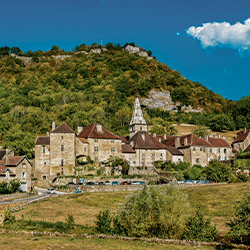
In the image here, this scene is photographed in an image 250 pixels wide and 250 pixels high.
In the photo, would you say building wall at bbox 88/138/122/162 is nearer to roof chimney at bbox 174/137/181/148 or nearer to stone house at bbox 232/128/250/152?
roof chimney at bbox 174/137/181/148

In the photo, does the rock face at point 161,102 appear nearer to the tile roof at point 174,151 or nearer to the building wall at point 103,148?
the tile roof at point 174,151

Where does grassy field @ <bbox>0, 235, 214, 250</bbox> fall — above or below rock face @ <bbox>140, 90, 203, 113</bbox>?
below

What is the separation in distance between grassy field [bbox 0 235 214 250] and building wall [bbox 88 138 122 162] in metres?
37.2

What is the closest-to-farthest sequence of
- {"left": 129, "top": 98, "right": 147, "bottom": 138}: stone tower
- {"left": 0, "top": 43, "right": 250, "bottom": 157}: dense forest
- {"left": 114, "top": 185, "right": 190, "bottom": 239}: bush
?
{"left": 114, "top": 185, "right": 190, "bottom": 239}: bush, {"left": 129, "top": 98, "right": 147, "bottom": 138}: stone tower, {"left": 0, "top": 43, "right": 250, "bottom": 157}: dense forest

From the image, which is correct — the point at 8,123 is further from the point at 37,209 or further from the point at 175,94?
the point at 175,94

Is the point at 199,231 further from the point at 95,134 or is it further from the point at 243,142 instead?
the point at 243,142

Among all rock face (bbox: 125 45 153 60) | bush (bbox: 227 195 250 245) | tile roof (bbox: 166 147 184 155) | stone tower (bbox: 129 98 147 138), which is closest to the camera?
→ bush (bbox: 227 195 250 245)

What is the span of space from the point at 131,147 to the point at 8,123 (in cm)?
4344

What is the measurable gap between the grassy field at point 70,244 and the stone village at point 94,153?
28276 mm

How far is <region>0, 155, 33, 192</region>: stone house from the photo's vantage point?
47406 millimetres

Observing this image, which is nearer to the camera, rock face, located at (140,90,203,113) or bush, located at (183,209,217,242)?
bush, located at (183,209,217,242)

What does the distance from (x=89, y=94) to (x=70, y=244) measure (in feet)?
327

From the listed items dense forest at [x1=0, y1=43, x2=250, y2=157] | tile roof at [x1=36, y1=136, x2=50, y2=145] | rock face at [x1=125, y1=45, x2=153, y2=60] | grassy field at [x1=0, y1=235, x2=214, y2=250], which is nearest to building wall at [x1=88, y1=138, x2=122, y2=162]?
tile roof at [x1=36, y1=136, x2=50, y2=145]

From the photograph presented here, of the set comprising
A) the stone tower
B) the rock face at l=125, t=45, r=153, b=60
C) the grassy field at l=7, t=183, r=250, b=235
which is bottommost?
the grassy field at l=7, t=183, r=250, b=235
